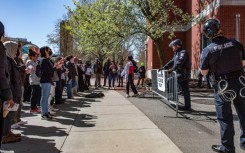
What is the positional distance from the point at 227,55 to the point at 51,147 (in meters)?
A: 3.29

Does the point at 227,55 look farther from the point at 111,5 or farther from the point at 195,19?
the point at 195,19

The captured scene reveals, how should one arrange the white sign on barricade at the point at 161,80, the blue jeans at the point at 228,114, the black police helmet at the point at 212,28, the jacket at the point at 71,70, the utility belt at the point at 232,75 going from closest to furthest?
1. the blue jeans at the point at 228,114
2. the utility belt at the point at 232,75
3. the black police helmet at the point at 212,28
4. the white sign on barricade at the point at 161,80
5. the jacket at the point at 71,70

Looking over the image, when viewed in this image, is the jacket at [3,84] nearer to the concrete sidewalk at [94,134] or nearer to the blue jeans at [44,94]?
the concrete sidewalk at [94,134]

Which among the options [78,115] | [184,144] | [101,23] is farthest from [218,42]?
[101,23]

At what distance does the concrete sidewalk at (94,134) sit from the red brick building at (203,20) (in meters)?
6.36

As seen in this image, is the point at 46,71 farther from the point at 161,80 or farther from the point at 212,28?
the point at 212,28

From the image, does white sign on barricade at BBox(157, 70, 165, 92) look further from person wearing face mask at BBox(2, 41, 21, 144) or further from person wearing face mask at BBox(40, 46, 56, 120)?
person wearing face mask at BBox(2, 41, 21, 144)

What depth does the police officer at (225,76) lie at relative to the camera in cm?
552

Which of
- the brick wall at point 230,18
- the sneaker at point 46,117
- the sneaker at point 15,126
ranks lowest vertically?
the sneaker at point 15,126

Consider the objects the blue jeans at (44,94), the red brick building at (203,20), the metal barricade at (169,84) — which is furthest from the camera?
the red brick building at (203,20)

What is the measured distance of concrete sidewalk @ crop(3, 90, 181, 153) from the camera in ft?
20.0

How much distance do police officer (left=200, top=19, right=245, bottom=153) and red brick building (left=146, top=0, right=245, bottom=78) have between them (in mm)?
7684

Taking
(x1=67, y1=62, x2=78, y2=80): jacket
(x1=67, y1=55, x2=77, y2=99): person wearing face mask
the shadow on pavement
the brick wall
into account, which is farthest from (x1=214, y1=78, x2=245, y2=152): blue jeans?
the brick wall

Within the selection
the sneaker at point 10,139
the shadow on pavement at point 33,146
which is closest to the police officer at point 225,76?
the shadow on pavement at point 33,146
